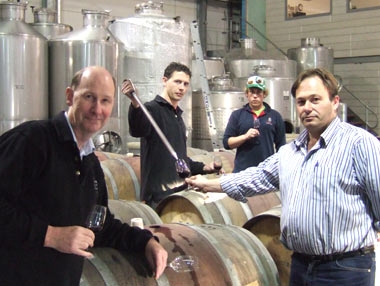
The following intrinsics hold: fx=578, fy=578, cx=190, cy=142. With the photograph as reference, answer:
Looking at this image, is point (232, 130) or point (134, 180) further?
point (134, 180)

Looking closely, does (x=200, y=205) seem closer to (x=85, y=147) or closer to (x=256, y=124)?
(x=256, y=124)

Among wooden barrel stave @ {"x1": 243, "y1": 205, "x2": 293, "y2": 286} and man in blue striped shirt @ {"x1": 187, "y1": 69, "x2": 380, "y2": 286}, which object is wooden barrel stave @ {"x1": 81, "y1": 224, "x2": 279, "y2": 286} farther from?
man in blue striped shirt @ {"x1": 187, "y1": 69, "x2": 380, "y2": 286}

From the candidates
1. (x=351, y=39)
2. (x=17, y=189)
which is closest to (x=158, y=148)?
(x=17, y=189)

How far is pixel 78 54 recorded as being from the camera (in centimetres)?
825

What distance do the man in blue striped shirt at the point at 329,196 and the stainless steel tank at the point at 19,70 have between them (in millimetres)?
5908

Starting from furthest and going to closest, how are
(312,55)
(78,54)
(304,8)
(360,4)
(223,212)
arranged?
(304,8)
(360,4)
(312,55)
(78,54)
(223,212)

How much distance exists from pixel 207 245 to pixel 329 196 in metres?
0.86

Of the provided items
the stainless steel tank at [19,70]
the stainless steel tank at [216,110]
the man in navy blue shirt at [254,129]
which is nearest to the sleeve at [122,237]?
the man in navy blue shirt at [254,129]

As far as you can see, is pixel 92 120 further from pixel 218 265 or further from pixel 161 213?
pixel 161 213

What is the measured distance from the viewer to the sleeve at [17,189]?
5.96 feet

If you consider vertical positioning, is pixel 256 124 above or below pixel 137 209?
above

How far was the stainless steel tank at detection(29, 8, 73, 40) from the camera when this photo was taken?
9.39 meters

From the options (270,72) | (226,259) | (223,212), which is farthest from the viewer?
(270,72)

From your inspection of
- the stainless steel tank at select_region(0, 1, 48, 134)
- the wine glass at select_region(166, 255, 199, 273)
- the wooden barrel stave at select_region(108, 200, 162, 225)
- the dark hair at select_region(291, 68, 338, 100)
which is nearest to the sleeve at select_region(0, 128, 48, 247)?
the wine glass at select_region(166, 255, 199, 273)
